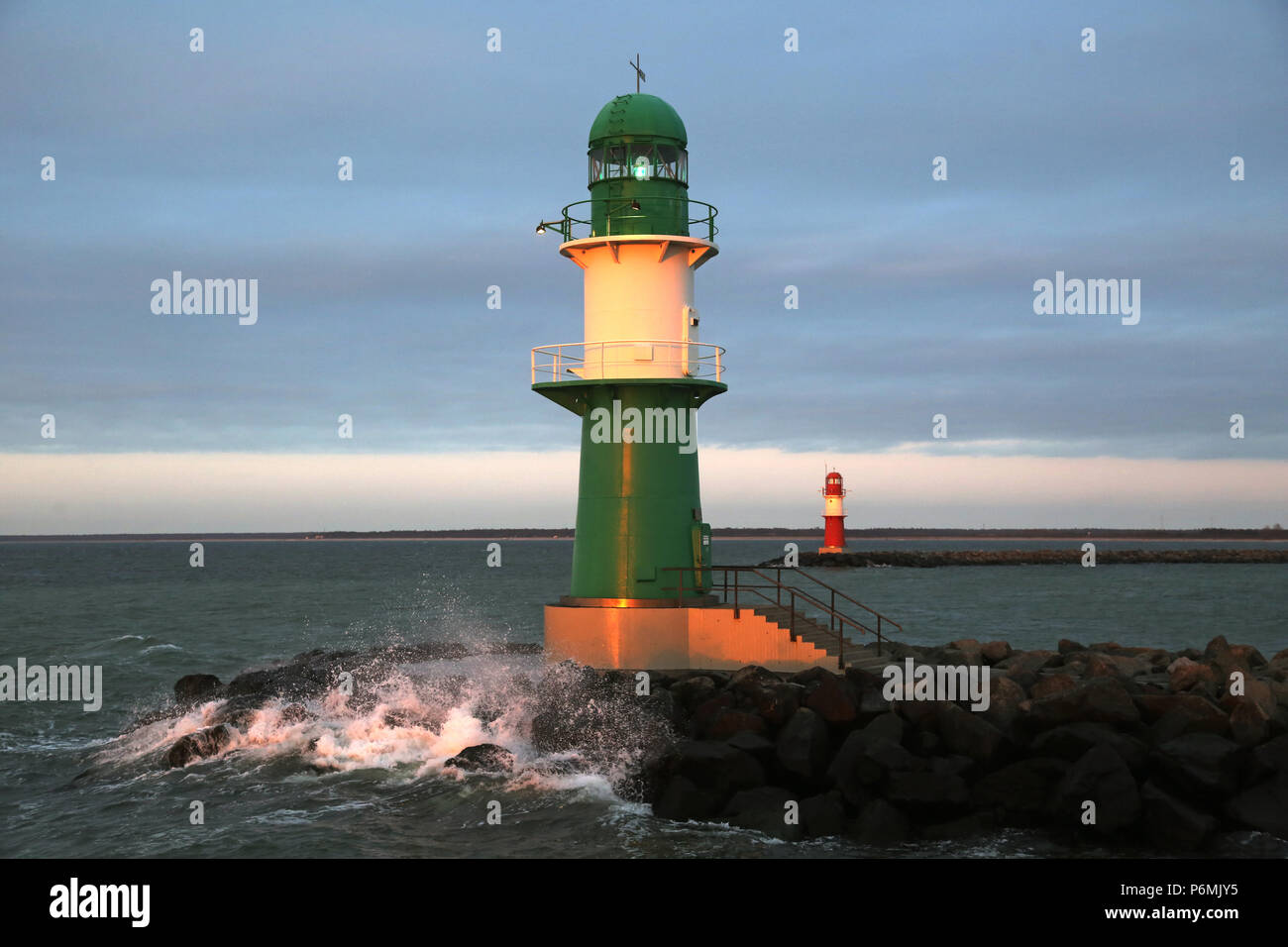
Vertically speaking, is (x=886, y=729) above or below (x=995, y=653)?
below

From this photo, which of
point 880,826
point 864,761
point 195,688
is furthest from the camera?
point 195,688

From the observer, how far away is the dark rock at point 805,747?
15.0m

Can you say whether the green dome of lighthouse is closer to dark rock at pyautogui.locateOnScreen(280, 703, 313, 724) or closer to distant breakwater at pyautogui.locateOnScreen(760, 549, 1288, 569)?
dark rock at pyautogui.locateOnScreen(280, 703, 313, 724)

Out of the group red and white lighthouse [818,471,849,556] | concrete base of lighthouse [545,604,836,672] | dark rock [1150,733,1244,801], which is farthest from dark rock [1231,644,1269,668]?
red and white lighthouse [818,471,849,556]

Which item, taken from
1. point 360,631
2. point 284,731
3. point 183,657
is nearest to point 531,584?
point 360,631

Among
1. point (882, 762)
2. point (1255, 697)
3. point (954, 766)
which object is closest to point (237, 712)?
point (882, 762)

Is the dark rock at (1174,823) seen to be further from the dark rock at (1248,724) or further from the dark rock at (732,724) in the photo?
the dark rock at (732,724)

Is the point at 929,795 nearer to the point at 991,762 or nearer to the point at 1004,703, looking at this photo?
the point at 991,762

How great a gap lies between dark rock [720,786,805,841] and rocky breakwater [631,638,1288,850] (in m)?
0.02

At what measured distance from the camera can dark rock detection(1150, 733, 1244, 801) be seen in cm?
1392

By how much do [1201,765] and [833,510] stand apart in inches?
2435

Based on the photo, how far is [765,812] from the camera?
1441 centimetres
